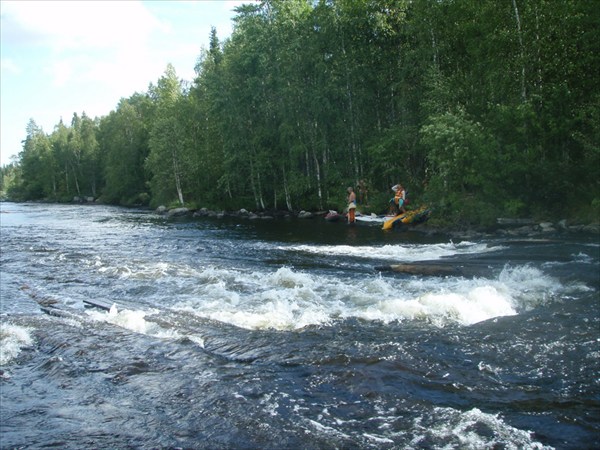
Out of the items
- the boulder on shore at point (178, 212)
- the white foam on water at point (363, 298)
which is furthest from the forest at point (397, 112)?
the white foam on water at point (363, 298)

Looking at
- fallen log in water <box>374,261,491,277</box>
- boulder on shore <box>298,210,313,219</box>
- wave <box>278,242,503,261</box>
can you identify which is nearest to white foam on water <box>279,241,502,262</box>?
wave <box>278,242,503,261</box>

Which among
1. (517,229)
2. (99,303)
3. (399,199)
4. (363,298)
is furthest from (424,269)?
(399,199)

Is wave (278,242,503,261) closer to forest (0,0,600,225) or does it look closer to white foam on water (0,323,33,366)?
forest (0,0,600,225)

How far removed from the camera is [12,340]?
9133 millimetres

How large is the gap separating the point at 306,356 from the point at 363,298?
3.96 metres

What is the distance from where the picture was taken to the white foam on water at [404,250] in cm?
1790

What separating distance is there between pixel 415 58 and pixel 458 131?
8462mm

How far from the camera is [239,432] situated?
578 cm

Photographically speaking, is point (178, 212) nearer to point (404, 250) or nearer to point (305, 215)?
point (305, 215)

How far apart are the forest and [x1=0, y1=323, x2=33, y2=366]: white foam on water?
19.7 metres

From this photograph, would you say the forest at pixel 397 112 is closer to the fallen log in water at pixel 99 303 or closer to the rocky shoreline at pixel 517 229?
the rocky shoreline at pixel 517 229

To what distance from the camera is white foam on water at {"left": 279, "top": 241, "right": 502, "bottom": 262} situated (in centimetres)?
1790

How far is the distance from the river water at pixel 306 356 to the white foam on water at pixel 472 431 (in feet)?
0.07

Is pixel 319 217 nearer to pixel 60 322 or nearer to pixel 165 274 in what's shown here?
pixel 165 274
